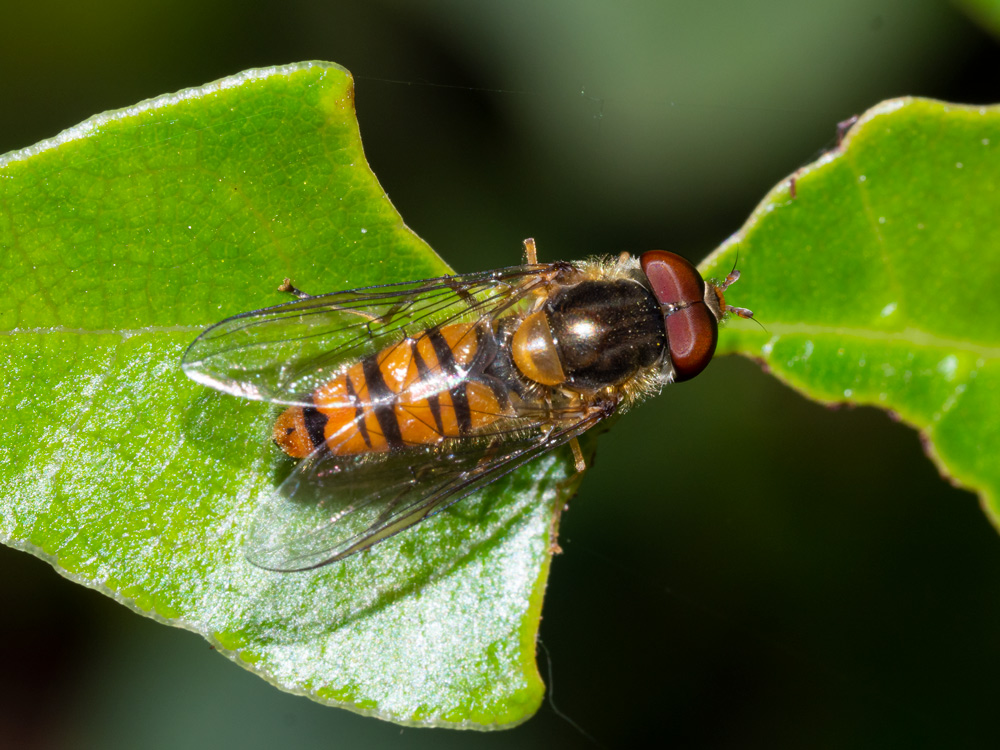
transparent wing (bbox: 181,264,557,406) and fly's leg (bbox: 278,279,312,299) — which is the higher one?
fly's leg (bbox: 278,279,312,299)

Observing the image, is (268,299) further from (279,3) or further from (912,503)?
(912,503)

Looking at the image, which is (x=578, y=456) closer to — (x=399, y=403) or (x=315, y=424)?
(x=399, y=403)

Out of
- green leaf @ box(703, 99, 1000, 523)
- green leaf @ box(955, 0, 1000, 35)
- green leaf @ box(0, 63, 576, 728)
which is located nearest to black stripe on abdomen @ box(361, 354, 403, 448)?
green leaf @ box(0, 63, 576, 728)

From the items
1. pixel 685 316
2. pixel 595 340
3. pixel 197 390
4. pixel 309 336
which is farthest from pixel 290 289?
pixel 685 316

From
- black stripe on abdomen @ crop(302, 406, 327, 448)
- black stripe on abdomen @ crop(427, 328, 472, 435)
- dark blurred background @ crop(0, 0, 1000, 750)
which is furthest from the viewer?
dark blurred background @ crop(0, 0, 1000, 750)

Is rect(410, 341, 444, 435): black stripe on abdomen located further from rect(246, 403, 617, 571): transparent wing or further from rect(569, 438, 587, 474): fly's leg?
rect(569, 438, 587, 474): fly's leg

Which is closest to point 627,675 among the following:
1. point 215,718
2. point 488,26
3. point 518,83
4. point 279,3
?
point 215,718

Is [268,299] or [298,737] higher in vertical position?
[268,299]
